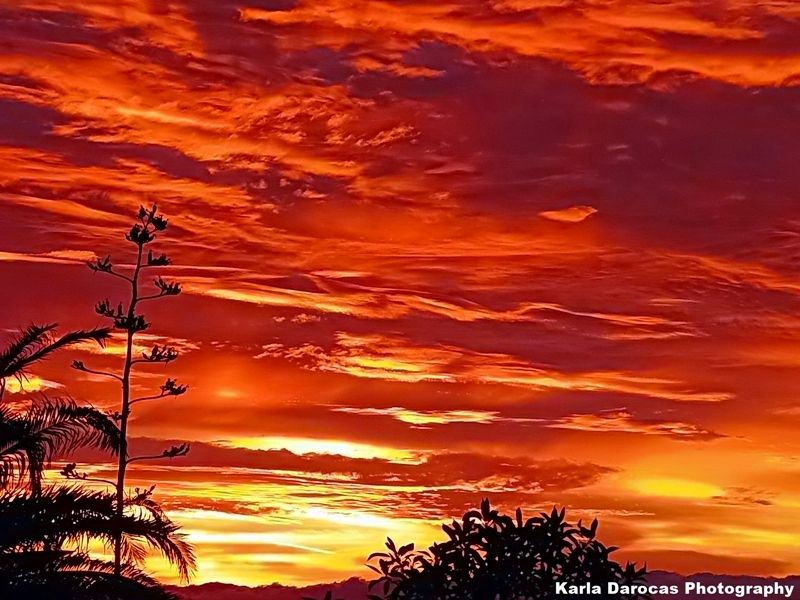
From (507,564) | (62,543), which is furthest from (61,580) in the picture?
(507,564)

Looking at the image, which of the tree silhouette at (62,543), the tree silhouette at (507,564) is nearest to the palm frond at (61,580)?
the tree silhouette at (62,543)

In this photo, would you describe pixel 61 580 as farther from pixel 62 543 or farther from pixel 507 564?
pixel 507 564

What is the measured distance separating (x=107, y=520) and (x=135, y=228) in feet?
27.3

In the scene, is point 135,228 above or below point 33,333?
above

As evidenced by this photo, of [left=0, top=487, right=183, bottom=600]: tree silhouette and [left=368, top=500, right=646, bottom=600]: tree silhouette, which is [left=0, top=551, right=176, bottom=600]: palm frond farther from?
[left=368, top=500, right=646, bottom=600]: tree silhouette

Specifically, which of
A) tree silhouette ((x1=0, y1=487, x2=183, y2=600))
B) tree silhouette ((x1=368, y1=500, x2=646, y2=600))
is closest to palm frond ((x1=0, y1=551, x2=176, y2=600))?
tree silhouette ((x1=0, y1=487, x2=183, y2=600))

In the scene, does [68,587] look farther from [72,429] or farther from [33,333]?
[33,333]

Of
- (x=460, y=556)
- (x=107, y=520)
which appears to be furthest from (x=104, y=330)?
(x=460, y=556)

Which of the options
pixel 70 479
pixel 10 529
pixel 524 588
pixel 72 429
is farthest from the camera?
pixel 70 479

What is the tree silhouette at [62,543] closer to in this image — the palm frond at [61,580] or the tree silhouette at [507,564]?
the palm frond at [61,580]

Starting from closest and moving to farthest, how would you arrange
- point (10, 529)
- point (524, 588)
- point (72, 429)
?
point (524, 588), point (10, 529), point (72, 429)

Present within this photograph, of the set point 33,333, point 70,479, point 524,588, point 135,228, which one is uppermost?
point 135,228

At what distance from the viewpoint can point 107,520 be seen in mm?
22359

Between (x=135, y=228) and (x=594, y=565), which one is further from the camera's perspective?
(x=135, y=228)
